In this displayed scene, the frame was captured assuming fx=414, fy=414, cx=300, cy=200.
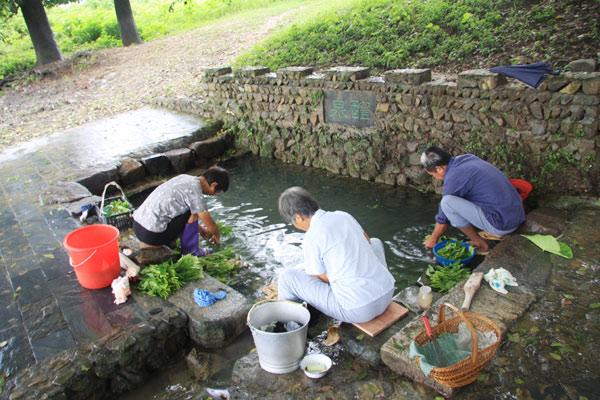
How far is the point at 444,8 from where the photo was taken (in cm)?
865

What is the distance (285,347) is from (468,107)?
4457 mm

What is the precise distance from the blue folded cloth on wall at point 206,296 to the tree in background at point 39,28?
1597 cm

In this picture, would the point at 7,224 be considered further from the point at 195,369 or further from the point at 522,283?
the point at 522,283

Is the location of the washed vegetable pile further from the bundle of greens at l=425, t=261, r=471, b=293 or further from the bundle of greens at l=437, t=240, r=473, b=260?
the bundle of greens at l=437, t=240, r=473, b=260

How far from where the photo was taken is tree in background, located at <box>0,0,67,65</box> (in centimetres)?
1517

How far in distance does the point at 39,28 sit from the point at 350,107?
14.4 meters

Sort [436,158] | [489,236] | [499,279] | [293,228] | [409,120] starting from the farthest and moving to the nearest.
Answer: [409,120], [293,228], [489,236], [436,158], [499,279]

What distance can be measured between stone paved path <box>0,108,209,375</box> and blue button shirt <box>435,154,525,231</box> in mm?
3435

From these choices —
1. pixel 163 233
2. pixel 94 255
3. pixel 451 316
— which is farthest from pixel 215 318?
pixel 451 316

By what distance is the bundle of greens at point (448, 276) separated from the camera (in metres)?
4.01

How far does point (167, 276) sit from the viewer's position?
3969 millimetres

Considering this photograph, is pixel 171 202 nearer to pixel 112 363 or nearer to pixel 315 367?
pixel 112 363

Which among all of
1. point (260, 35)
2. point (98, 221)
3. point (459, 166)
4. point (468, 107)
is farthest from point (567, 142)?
point (260, 35)

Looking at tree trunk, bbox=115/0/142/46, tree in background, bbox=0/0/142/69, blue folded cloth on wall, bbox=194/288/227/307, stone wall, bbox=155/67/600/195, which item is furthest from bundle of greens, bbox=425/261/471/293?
tree trunk, bbox=115/0/142/46
